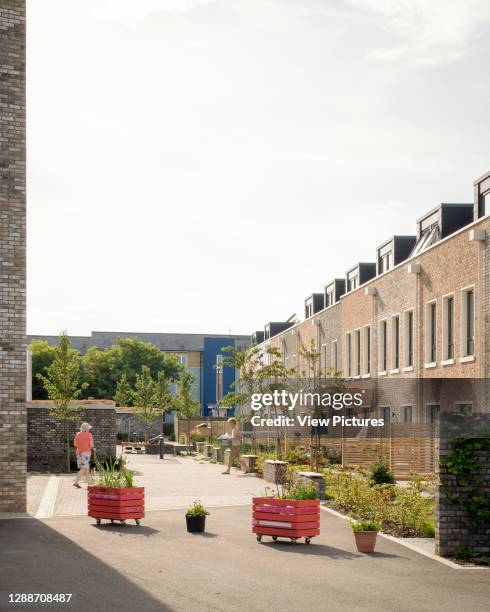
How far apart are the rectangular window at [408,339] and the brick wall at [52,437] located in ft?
36.5

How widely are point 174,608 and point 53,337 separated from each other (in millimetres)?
99676

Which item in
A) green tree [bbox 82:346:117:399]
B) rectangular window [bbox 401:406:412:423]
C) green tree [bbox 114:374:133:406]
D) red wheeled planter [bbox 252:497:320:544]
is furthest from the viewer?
green tree [bbox 82:346:117:399]

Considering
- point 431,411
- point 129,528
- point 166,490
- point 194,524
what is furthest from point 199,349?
point 194,524

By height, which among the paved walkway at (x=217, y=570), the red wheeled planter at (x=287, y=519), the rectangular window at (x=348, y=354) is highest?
the rectangular window at (x=348, y=354)

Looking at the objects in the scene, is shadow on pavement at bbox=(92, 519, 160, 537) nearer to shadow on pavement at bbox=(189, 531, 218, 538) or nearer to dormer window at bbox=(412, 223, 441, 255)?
shadow on pavement at bbox=(189, 531, 218, 538)

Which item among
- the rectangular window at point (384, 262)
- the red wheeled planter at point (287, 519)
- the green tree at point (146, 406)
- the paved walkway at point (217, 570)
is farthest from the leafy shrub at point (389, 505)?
the green tree at point (146, 406)

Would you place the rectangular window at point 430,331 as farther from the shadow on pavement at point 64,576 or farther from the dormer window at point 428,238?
the shadow on pavement at point 64,576

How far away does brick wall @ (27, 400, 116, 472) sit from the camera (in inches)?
1241

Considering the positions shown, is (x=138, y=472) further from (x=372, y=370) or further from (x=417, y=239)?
(x=417, y=239)

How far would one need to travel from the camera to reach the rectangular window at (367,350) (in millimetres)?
41344

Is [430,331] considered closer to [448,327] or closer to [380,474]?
[448,327]

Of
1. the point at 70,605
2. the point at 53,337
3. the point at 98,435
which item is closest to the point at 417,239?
the point at 98,435
